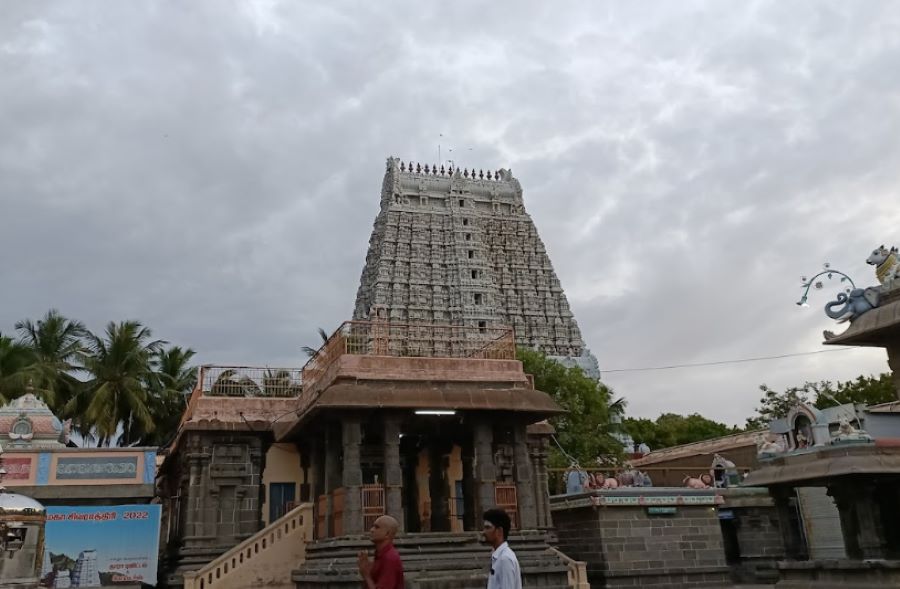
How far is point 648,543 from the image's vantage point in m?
20.3

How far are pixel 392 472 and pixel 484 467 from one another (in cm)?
200

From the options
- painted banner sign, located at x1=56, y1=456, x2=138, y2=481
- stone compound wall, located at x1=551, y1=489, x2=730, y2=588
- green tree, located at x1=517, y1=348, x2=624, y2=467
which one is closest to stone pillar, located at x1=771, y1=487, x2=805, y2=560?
stone compound wall, located at x1=551, y1=489, x2=730, y2=588

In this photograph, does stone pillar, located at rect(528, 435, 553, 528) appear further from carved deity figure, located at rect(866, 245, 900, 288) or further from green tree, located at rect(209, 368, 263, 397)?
carved deity figure, located at rect(866, 245, 900, 288)

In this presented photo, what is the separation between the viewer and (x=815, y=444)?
14758 millimetres

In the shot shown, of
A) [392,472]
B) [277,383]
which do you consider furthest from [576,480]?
[277,383]

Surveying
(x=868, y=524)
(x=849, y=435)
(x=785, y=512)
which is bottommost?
(x=868, y=524)

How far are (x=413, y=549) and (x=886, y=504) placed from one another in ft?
31.3

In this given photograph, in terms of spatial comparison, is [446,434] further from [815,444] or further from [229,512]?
[815,444]

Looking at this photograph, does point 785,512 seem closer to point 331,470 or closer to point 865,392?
point 331,470

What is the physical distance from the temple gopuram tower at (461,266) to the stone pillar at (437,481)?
3582 centimetres

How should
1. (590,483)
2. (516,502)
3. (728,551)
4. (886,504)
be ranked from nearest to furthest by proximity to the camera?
(886,504), (516,502), (590,483), (728,551)

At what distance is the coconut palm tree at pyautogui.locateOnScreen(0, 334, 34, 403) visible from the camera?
29.1 metres

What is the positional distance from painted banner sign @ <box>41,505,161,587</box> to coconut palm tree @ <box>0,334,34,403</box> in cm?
1205

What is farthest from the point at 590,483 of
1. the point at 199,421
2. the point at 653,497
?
the point at 199,421
